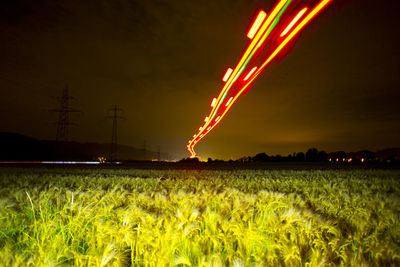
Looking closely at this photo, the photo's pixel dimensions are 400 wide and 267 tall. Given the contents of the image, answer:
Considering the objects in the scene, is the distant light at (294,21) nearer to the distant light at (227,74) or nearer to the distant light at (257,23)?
the distant light at (257,23)

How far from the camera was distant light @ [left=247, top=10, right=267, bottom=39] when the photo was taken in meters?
4.97

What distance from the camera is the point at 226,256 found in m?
2.35

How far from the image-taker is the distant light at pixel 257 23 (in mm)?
4973

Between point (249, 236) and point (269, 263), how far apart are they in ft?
1.09

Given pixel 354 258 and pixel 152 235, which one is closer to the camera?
pixel 354 258

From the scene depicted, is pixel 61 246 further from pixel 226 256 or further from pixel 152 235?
pixel 226 256

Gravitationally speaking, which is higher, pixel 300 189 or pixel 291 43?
pixel 291 43

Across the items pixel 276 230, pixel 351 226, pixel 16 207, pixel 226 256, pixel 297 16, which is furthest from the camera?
pixel 297 16

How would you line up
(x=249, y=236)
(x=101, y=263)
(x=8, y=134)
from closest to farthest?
1. (x=101, y=263)
2. (x=249, y=236)
3. (x=8, y=134)

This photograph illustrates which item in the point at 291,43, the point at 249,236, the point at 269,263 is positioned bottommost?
the point at 269,263

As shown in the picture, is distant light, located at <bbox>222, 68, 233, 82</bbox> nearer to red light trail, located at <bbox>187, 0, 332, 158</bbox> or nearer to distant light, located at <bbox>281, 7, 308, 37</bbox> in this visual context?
red light trail, located at <bbox>187, 0, 332, 158</bbox>

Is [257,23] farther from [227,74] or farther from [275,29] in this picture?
[227,74]

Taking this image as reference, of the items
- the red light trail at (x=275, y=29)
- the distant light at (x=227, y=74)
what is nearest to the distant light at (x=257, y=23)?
the red light trail at (x=275, y=29)

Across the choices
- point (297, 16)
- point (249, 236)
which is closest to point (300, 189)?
point (297, 16)
